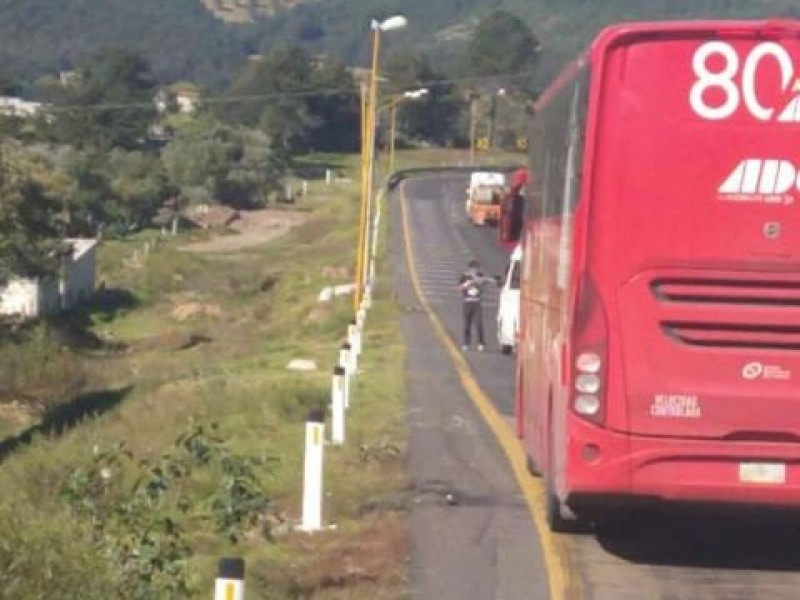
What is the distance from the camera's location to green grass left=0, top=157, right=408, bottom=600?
37.5ft

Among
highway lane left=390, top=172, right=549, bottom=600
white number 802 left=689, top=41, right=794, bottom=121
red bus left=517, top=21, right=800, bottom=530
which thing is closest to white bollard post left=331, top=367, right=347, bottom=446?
highway lane left=390, top=172, right=549, bottom=600

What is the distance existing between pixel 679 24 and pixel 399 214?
266 ft

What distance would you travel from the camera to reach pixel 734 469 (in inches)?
497

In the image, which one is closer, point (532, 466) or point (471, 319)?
→ point (532, 466)

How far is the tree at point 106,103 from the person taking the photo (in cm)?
12488

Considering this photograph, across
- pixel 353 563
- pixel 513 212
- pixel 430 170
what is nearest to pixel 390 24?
pixel 513 212

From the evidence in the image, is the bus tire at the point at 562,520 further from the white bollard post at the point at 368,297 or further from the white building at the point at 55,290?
the white building at the point at 55,290

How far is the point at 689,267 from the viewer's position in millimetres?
12516

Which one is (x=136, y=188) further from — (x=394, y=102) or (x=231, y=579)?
(x=231, y=579)

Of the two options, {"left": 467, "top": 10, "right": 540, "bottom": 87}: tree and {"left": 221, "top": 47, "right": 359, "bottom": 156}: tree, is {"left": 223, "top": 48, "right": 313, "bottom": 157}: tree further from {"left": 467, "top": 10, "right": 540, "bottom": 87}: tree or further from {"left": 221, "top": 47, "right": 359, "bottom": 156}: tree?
{"left": 467, "top": 10, "right": 540, "bottom": 87}: tree

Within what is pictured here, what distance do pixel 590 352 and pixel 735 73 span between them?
1751mm

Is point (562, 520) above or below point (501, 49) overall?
above

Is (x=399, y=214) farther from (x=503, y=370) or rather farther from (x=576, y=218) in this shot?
(x=576, y=218)

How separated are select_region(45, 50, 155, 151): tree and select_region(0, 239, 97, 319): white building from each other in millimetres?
45853
